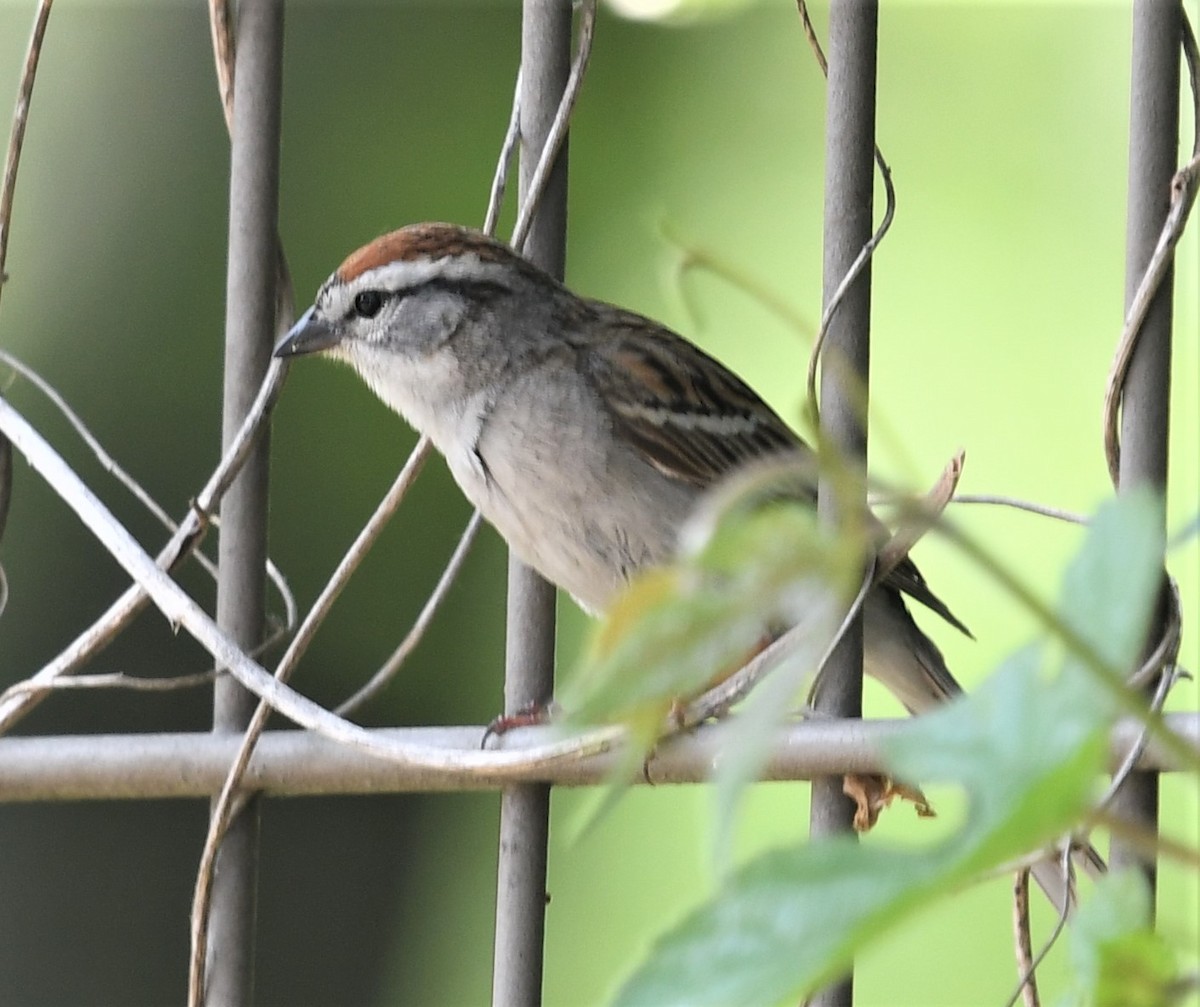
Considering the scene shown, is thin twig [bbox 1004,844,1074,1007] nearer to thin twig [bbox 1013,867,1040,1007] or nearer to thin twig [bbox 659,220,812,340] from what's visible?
thin twig [bbox 1013,867,1040,1007]

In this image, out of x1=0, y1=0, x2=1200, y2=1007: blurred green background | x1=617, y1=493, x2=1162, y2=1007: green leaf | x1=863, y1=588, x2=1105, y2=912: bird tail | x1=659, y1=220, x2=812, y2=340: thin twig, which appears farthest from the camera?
x1=0, y1=0, x2=1200, y2=1007: blurred green background

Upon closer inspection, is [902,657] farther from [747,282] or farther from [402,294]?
[747,282]

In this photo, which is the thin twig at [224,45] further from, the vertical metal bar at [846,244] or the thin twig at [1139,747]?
the thin twig at [1139,747]

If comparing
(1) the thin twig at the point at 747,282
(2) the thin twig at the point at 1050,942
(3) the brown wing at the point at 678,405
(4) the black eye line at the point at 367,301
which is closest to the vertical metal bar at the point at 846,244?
(2) the thin twig at the point at 1050,942

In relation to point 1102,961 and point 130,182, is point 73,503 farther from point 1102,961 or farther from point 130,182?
point 130,182

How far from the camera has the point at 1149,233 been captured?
0.78 meters

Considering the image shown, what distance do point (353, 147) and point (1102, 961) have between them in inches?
74.5

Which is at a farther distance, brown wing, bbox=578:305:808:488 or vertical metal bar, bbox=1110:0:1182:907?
brown wing, bbox=578:305:808:488

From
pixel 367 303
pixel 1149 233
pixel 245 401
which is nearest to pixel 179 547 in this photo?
pixel 245 401

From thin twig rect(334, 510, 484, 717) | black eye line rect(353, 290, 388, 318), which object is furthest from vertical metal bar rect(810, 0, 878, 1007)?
black eye line rect(353, 290, 388, 318)

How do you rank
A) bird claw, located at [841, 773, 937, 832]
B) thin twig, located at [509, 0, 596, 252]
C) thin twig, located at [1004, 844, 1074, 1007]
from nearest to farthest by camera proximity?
thin twig, located at [1004, 844, 1074, 1007], bird claw, located at [841, 773, 937, 832], thin twig, located at [509, 0, 596, 252]

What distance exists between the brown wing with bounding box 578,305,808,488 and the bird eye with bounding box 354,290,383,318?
0.18 m

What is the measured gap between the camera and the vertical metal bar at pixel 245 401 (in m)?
0.92

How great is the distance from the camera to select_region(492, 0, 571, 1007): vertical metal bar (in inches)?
35.0
